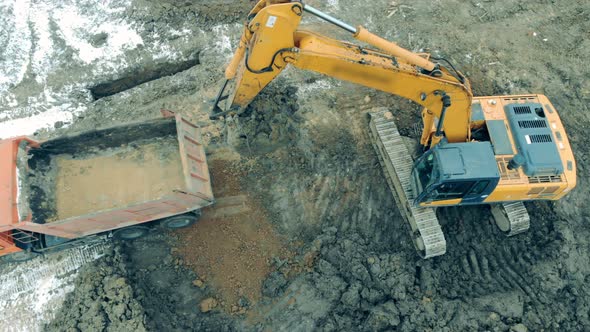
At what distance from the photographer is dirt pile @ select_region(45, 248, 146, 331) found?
8633 mm

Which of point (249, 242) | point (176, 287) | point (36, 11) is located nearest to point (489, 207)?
point (249, 242)

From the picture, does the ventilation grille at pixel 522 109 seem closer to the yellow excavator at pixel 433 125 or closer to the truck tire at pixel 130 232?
the yellow excavator at pixel 433 125

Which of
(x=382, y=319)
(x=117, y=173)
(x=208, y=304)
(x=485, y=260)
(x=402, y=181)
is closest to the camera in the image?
(x=382, y=319)

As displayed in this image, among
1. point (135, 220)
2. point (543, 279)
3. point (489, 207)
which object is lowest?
point (543, 279)

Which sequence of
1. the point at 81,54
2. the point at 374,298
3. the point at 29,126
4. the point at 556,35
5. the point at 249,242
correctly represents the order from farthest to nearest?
1. the point at 556,35
2. the point at 81,54
3. the point at 29,126
4. the point at 249,242
5. the point at 374,298

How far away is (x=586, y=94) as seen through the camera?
12578mm

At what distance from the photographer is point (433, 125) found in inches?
397

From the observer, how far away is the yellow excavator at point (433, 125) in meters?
8.11

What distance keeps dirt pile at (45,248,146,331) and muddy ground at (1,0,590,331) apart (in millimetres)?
37

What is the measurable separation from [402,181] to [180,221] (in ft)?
16.6

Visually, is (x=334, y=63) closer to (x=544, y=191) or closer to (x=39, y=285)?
(x=544, y=191)

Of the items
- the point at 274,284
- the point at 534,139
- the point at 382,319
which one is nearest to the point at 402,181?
the point at 534,139

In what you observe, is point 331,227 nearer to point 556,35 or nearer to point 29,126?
point 29,126

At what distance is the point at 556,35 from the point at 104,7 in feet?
44.4
